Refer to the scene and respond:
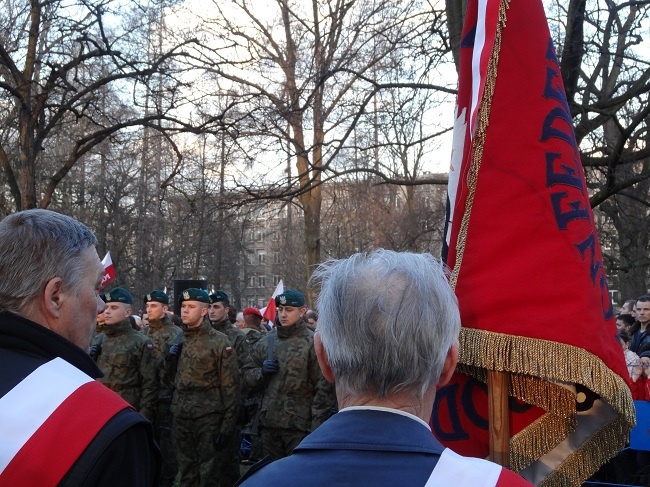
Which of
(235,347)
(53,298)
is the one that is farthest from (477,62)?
(235,347)

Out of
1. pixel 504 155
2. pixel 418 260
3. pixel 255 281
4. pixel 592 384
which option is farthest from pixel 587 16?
pixel 255 281

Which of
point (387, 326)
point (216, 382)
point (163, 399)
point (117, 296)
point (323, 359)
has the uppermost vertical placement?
point (387, 326)

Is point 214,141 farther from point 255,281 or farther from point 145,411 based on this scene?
point 255,281

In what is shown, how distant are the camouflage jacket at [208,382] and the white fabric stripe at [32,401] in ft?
18.6

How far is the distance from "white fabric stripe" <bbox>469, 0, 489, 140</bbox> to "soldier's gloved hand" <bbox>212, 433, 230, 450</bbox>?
5.13m

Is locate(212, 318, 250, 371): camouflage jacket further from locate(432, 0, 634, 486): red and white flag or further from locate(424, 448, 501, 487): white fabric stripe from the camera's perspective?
locate(424, 448, 501, 487): white fabric stripe

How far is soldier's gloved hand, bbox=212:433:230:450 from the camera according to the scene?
7477 millimetres

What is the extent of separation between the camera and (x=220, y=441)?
294 inches

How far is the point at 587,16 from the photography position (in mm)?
8734

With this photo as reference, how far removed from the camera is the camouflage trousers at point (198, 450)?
7.54 metres

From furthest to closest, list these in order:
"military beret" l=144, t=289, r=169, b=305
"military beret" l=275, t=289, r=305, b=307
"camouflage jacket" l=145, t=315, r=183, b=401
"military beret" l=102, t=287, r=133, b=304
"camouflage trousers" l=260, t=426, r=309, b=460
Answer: "camouflage jacket" l=145, t=315, r=183, b=401
"military beret" l=144, t=289, r=169, b=305
"military beret" l=102, t=287, r=133, b=304
"military beret" l=275, t=289, r=305, b=307
"camouflage trousers" l=260, t=426, r=309, b=460

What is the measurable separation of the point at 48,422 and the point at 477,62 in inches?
88.7

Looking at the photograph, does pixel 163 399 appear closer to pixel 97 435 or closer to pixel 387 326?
pixel 97 435

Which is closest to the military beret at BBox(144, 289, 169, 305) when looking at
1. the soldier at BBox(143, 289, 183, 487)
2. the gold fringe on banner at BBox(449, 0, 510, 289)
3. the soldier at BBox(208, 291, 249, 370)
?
the soldier at BBox(143, 289, 183, 487)
